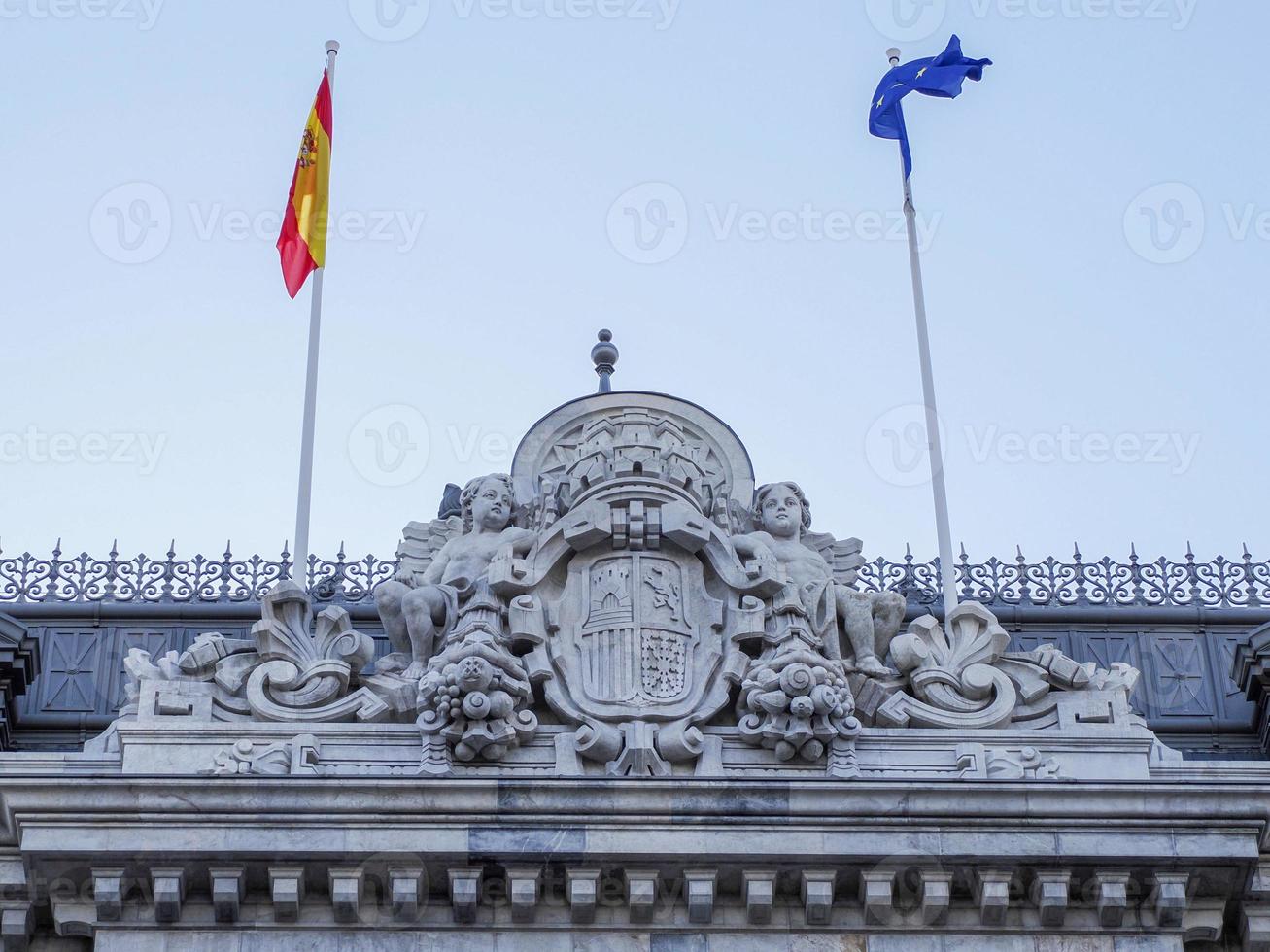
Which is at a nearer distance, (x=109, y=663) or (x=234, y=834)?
(x=234, y=834)

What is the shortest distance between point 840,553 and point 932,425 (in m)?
2.04

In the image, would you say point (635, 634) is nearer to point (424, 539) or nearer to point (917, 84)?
point (424, 539)

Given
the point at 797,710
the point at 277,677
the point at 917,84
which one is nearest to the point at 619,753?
the point at 797,710

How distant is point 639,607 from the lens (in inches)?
1093

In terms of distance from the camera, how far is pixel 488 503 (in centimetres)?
2902

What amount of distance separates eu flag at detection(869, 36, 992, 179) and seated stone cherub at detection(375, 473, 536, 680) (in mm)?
7183

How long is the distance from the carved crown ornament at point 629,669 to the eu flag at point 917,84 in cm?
640

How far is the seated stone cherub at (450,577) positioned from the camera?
27.9m

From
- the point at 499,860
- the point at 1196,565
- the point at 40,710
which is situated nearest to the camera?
the point at 499,860

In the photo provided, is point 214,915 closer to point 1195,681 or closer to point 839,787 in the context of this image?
point 839,787

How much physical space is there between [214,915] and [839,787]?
544 cm

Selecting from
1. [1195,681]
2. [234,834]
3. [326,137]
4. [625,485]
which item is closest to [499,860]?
[234,834]

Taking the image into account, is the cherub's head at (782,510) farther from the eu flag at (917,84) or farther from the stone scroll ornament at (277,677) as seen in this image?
the eu flag at (917,84)

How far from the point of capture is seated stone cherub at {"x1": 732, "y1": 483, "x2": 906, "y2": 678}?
92.1 ft
